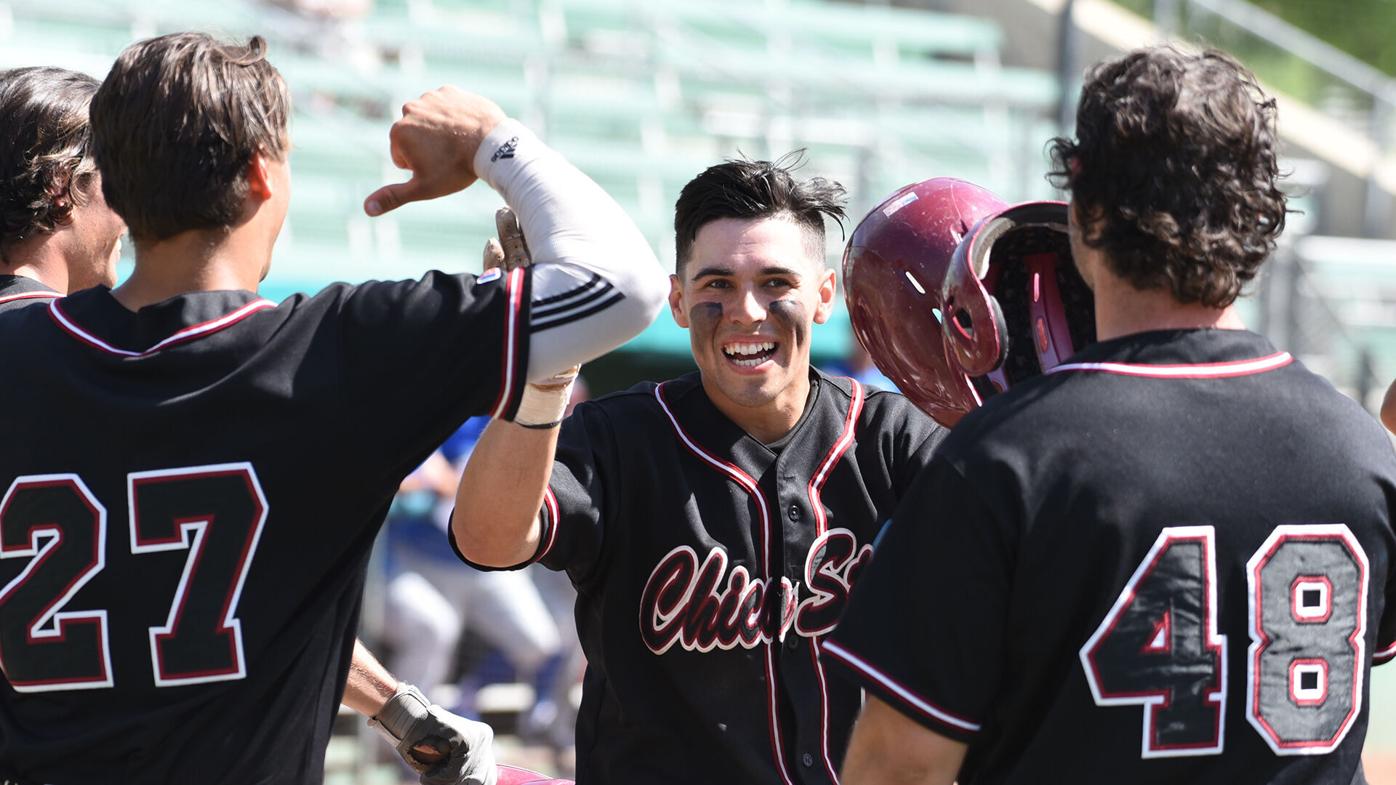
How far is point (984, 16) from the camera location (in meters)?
14.8

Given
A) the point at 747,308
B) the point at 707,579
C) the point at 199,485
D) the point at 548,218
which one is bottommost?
the point at 707,579

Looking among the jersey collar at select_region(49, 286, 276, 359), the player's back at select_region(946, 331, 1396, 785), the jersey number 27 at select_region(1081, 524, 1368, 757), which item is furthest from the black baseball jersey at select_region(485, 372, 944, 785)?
the jersey number 27 at select_region(1081, 524, 1368, 757)

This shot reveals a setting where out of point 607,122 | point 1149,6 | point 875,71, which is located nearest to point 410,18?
point 607,122

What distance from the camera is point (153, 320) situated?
2.08 m

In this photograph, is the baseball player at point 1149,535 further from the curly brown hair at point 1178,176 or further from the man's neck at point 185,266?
the man's neck at point 185,266

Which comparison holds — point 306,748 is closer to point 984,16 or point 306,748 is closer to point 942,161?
point 942,161

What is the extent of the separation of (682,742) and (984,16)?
12.9 m

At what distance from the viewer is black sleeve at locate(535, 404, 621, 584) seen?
9.12 ft

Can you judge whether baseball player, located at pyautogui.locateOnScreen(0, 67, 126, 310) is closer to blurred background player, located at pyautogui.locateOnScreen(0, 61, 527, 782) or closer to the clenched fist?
blurred background player, located at pyautogui.locateOnScreen(0, 61, 527, 782)

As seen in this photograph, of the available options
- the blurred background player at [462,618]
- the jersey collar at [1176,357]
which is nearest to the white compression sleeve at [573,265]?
the jersey collar at [1176,357]

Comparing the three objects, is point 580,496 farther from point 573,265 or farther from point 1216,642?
point 1216,642

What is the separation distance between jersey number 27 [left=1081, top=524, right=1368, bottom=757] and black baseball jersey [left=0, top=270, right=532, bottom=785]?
32.3 inches

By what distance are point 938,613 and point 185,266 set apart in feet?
3.50

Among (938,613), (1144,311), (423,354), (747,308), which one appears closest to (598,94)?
(747,308)
